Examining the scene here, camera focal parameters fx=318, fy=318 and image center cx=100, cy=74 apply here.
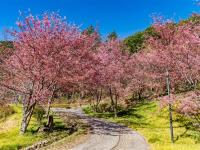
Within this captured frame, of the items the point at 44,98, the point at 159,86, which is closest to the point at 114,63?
the point at 159,86

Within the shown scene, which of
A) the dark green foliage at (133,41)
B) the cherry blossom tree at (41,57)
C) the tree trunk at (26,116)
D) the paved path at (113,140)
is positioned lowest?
the paved path at (113,140)

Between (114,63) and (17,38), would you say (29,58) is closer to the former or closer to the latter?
(17,38)

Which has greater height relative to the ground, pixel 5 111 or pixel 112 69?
pixel 112 69

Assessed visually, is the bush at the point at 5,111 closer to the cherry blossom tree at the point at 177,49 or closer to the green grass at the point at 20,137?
the green grass at the point at 20,137

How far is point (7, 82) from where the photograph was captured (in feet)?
122

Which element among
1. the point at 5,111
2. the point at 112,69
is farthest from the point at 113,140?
the point at 112,69

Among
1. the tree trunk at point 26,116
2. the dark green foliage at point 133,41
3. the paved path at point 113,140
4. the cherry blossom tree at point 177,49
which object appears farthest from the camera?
the dark green foliage at point 133,41

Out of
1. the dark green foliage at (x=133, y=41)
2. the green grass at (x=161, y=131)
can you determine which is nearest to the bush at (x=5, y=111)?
the green grass at (x=161, y=131)

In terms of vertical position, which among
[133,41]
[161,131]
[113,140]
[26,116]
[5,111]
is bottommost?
[113,140]

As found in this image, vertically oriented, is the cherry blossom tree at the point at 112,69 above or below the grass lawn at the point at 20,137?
above

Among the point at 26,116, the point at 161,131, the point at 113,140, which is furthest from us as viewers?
the point at 161,131

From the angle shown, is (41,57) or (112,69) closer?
(41,57)

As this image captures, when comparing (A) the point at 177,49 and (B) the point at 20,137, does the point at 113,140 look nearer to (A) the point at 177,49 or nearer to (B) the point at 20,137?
(B) the point at 20,137

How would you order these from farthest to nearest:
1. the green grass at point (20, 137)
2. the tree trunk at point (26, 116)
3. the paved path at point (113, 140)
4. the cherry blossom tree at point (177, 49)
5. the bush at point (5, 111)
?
1. the bush at point (5, 111)
2. the tree trunk at point (26, 116)
3. the cherry blossom tree at point (177, 49)
4. the paved path at point (113, 140)
5. the green grass at point (20, 137)
